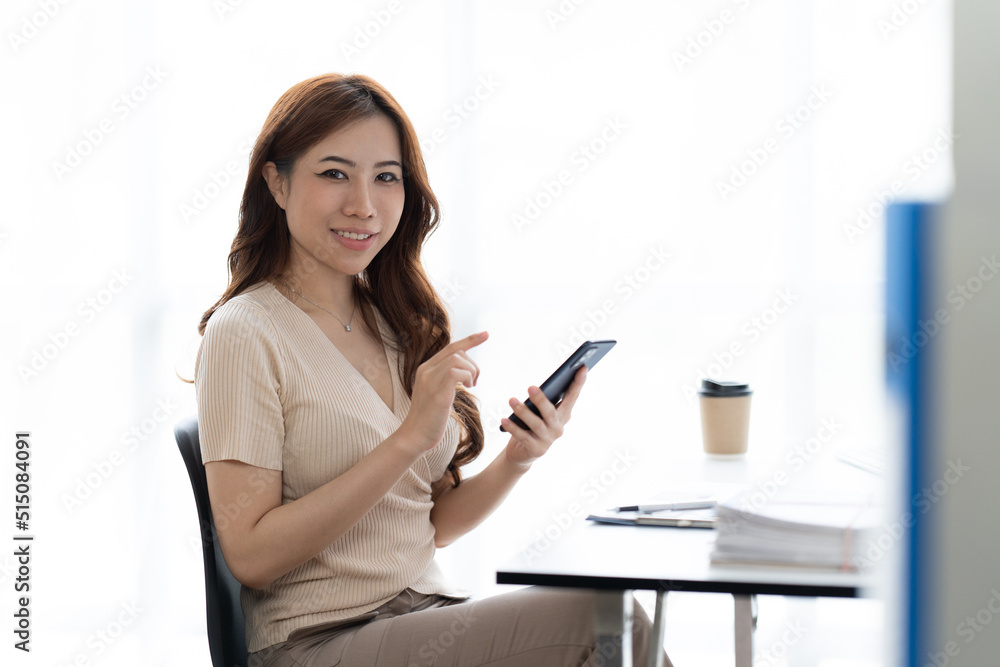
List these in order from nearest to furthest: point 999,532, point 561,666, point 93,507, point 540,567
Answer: point 999,532
point 540,567
point 561,666
point 93,507

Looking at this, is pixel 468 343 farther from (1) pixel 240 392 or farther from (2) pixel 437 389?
(1) pixel 240 392

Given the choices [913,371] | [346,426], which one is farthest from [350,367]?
[913,371]

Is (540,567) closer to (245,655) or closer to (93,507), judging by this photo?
(245,655)

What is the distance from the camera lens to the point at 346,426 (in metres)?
1.42

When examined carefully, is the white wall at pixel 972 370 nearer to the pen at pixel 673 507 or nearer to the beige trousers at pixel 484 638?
the beige trousers at pixel 484 638

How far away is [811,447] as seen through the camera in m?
2.63

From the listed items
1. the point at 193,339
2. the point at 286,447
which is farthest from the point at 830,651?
the point at 193,339

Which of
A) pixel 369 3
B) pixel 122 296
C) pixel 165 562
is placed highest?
pixel 369 3

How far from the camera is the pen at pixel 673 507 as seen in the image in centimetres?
137

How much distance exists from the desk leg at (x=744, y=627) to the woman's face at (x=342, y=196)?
89 cm

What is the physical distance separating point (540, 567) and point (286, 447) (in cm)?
52

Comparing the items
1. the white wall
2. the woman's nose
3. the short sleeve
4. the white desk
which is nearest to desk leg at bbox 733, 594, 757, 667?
the white desk

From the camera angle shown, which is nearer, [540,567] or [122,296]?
[540,567]

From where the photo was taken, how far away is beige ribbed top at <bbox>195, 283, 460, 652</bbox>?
4.40 ft
